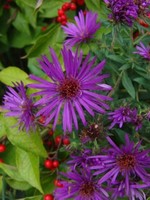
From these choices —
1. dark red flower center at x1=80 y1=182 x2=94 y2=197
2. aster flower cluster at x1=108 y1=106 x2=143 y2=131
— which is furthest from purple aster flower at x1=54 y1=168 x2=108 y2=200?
aster flower cluster at x1=108 y1=106 x2=143 y2=131

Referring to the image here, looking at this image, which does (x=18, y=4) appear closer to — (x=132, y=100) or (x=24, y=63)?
(x=24, y=63)

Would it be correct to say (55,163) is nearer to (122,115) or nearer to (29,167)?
(29,167)

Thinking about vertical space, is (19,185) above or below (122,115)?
below

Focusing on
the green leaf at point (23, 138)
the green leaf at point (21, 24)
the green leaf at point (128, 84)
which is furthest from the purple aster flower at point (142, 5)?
the green leaf at point (21, 24)

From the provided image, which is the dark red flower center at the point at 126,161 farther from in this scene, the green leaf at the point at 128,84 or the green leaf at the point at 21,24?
the green leaf at the point at 21,24

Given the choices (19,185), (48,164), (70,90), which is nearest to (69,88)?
(70,90)

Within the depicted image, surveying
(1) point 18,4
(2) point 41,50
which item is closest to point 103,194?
(2) point 41,50

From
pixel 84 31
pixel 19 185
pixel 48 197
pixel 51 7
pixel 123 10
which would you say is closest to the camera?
pixel 123 10
